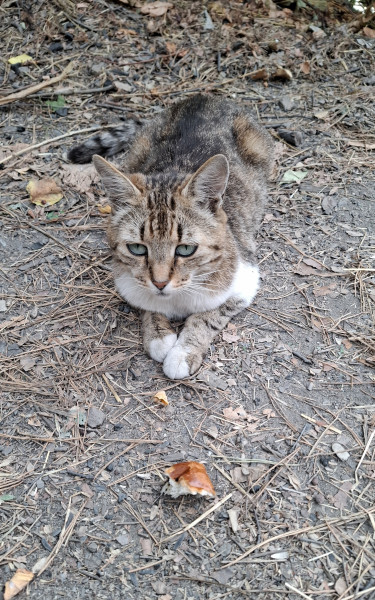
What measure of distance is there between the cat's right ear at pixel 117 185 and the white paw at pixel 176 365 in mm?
1021

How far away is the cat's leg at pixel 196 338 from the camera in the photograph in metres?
3.62

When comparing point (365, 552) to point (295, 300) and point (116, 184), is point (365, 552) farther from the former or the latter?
point (116, 184)

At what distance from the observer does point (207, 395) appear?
141 inches

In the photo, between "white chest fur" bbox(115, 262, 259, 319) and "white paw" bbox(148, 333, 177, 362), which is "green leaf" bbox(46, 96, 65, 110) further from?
"white paw" bbox(148, 333, 177, 362)

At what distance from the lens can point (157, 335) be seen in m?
3.80

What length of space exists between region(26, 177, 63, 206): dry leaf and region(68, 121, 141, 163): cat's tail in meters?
0.36

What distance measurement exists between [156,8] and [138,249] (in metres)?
4.36

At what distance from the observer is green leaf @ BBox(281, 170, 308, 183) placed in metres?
5.29

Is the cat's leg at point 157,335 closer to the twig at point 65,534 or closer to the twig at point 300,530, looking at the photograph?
the twig at point 65,534

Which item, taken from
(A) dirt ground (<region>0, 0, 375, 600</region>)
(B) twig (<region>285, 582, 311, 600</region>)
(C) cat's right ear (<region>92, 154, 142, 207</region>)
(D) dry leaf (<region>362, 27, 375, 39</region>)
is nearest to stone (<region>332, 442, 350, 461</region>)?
(A) dirt ground (<region>0, 0, 375, 600</region>)

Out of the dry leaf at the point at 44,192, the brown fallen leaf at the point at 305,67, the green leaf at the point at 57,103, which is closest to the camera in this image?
the dry leaf at the point at 44,192

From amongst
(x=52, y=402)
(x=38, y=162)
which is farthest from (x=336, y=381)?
(x=38, y=162)

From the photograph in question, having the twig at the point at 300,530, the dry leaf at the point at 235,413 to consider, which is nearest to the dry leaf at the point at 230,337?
the dry leaf at the point at 235,413

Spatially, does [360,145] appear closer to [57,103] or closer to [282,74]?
[282,74]
